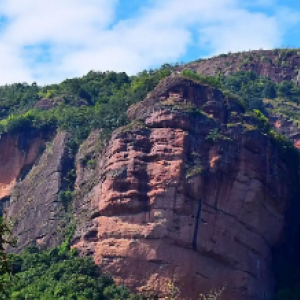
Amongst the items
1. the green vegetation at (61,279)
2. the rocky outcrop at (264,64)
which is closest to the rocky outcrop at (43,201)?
the green vegetation at (61,279)

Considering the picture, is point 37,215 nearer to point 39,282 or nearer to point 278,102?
point 39,282

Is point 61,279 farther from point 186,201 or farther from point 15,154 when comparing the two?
point 15,154

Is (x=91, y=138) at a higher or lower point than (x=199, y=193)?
higher

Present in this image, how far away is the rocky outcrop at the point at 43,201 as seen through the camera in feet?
147

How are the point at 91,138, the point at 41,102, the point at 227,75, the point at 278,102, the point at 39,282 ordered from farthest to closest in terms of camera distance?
1. the point at 227,75
2. the point at 278,102
3. the point at 41,102
4. the point at 91,138
5. the point at 39,282

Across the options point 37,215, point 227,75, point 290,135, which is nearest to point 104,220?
point 37,215

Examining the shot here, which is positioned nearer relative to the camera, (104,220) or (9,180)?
(104,220)

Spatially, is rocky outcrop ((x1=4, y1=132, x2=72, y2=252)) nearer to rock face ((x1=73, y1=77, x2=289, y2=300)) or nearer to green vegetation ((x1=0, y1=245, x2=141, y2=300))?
rock face ((x1=73, y1=77, x2=289, y2=300))

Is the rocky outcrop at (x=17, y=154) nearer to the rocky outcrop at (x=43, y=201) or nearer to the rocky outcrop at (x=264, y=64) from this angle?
the rocky outcrop at (x=43, y=201)

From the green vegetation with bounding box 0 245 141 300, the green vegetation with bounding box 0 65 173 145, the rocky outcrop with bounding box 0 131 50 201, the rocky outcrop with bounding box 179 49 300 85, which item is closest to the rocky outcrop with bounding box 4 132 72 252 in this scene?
the rocky outcrop with bounding box 0 131 50 201

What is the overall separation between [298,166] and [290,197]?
3364 mm

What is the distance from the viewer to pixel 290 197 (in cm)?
4650

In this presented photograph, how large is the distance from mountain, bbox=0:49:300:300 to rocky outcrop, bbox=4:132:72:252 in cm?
8

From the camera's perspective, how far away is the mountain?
40188 mm
